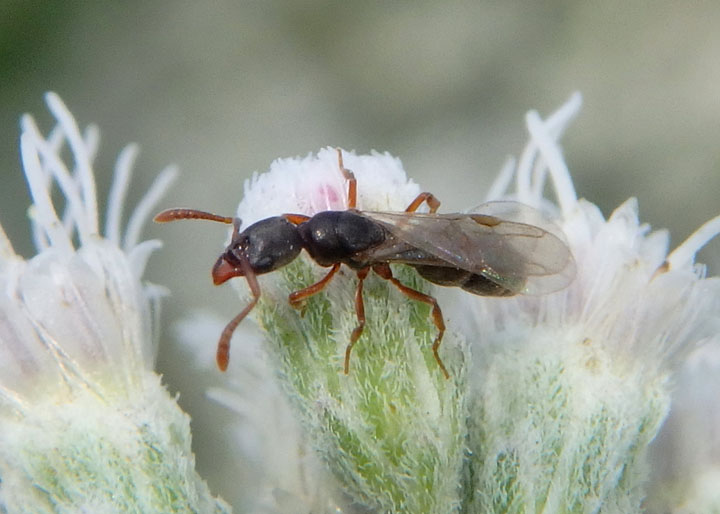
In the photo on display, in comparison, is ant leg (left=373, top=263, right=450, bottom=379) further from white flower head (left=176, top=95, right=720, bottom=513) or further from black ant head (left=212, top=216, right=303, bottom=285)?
black ant head (left=212, top=216, right=303, bottom=285)

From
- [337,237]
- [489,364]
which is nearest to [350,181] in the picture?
[337,237]

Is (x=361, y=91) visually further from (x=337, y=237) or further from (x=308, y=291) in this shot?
(x=308, y=291)

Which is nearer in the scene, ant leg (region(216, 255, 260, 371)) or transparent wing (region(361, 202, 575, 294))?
ant leg (region(216, 255, 260, 371))

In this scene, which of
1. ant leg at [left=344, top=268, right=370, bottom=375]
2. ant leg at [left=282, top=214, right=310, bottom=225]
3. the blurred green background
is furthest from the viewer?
the blurred green background

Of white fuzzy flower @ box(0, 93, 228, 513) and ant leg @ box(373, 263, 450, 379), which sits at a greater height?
ant leg @ box(373, 263, 450, 379)

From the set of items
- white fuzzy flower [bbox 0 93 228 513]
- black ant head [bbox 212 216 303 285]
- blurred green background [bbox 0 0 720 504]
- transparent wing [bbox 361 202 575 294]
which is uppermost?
blurred green background [bbox 0 0 720 504]

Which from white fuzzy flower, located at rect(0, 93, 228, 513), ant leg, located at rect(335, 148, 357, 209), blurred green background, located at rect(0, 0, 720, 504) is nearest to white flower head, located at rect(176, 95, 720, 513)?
ant leg, located at rect(335, 148, 357, 209)

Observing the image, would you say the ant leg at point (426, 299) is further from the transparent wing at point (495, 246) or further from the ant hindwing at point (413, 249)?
the transparent wing at point (495, 246)

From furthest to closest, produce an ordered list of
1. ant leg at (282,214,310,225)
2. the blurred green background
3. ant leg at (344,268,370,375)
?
the blurred green background, ant leg at (282,214,310,225), ant leg at (344,268,370,375)
